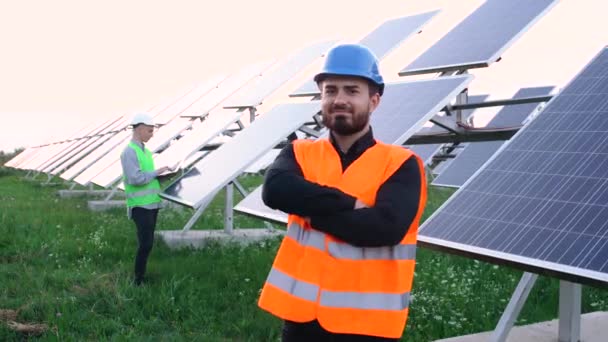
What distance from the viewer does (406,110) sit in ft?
18.4

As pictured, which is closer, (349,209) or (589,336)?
(349,209)

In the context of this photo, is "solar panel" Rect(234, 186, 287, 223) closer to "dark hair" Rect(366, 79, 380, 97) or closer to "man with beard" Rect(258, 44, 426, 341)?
"man with beard" Rect(258, 44, 426, 341)

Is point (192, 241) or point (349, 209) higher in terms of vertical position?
point (349, 209)

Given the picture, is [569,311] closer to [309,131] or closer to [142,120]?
[309,131]

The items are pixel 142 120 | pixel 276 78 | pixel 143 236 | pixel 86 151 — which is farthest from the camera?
pixel 86 151

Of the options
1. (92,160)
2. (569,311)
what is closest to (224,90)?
(92,160)

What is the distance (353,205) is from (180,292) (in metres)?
4.21

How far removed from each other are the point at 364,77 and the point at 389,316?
826 millimetres

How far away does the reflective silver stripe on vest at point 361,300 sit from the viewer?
2.66m

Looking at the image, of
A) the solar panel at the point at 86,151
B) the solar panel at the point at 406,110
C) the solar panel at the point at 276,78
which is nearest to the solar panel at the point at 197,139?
the solar panel at the point at 276,78

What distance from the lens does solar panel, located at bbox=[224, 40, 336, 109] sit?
32.6ft

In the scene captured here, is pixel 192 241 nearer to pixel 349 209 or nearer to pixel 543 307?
pixel 543 307

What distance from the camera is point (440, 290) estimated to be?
22.2 feet

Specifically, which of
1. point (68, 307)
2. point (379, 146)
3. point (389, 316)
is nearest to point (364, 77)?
point (379, 146)
